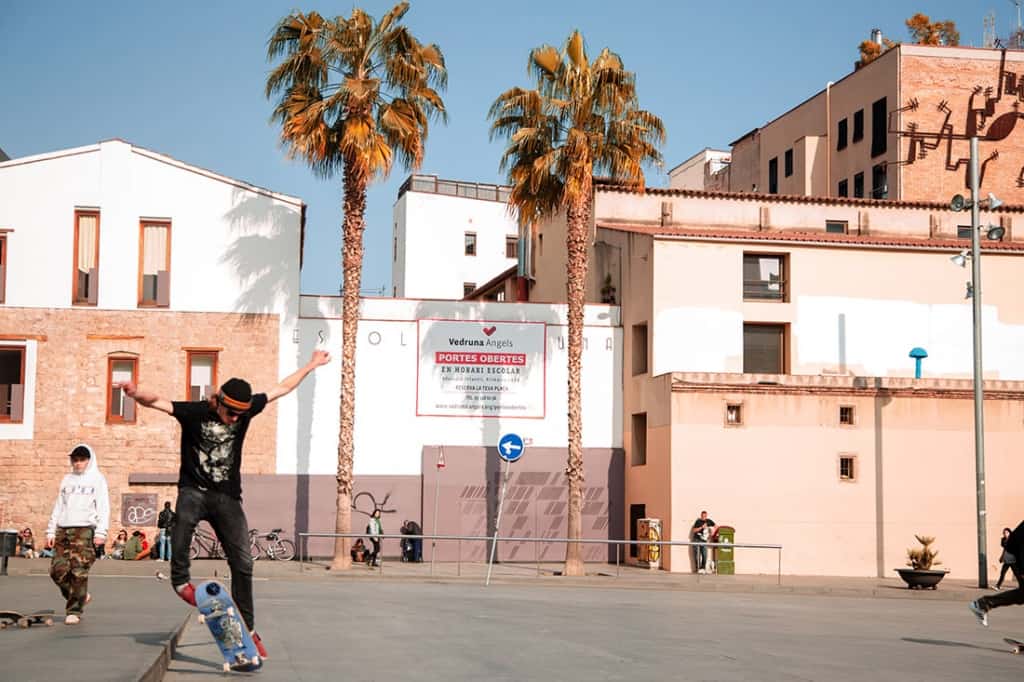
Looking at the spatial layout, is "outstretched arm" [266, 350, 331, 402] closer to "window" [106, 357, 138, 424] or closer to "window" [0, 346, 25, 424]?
"window" [106, 357, 138, 424]

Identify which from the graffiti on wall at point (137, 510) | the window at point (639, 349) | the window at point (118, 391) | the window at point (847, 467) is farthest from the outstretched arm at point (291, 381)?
the window at point (639, 349)

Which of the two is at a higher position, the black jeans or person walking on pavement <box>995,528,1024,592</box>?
the black jeans

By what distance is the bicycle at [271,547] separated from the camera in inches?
1384

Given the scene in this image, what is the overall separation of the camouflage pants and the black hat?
406 centimetres

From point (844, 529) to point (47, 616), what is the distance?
85.7 feet

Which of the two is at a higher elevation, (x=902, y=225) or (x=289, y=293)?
(x=902, y=225)

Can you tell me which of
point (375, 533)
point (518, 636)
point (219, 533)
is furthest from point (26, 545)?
point (219, 533)

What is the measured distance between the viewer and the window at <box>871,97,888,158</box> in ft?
171

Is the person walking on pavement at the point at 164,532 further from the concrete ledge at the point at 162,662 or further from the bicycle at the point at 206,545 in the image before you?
the concrete ledge at the point at 162,662

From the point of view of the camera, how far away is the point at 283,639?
41.9 ft

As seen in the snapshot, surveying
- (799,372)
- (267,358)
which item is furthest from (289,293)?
(799,372)

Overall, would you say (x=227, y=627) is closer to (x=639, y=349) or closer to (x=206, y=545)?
(x=206, y=545)

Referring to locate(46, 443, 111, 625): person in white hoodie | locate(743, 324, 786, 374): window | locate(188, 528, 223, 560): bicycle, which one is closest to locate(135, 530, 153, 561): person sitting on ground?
locate(188, 528, 223, 560): bicycle

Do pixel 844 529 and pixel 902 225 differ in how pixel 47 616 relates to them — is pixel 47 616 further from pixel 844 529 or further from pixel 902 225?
pixel 902 225
